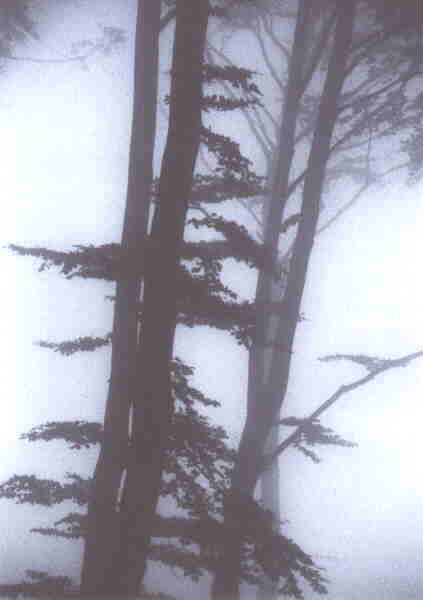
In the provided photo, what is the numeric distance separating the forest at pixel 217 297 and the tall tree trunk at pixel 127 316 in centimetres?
2

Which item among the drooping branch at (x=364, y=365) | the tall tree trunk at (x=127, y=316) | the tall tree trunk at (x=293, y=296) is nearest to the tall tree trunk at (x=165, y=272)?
the tall tree trunk at (x=127, y=316)

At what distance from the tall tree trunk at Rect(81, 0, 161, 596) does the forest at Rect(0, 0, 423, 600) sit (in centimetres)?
2

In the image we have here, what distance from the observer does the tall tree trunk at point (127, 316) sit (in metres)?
4.61

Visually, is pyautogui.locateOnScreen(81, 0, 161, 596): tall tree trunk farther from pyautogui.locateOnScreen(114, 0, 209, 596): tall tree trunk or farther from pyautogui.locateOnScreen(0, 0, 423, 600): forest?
pyautogui.locateOnScreen(114, 0, 209, 596): tall tree trunk

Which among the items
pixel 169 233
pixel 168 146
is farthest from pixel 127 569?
pixel 168 146

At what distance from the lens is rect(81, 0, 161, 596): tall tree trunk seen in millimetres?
4605

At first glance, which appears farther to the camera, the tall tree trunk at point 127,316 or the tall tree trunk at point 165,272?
the tall tree trunk at point 127,316

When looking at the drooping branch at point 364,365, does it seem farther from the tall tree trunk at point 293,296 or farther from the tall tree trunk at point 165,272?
the tall tree trunk at point 165,272

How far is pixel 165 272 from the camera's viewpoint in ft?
12.1

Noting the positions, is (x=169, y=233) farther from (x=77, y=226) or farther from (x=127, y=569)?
(x=77, y=226)

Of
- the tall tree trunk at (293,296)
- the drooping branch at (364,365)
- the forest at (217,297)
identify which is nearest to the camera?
the forest at (217,297)

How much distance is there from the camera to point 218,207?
11.4 m

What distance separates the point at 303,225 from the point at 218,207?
590cm

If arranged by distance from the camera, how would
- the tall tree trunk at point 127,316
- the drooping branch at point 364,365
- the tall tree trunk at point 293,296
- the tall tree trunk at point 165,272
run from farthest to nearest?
the tall tree trunk at point 293,296, the drooping branch at point 364,365, the tall tree trunk at point 127,316, the tall tree trunk at point 165,272
